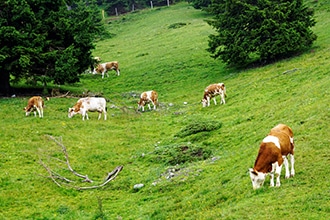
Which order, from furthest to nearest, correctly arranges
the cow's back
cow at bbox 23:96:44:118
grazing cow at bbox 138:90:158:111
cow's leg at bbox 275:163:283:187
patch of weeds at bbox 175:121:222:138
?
grazing cow at bbox 138:90:158:111
cow at bbox 23:96:44:118
patch of weeds at bbox 175:121:222:138
the cow's back
cow's leg at bbox 275:163:283:187

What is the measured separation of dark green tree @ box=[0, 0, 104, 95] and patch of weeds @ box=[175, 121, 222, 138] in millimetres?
12422

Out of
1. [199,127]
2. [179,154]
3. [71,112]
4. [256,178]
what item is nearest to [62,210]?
[179,154]

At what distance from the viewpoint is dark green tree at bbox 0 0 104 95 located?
31.4m

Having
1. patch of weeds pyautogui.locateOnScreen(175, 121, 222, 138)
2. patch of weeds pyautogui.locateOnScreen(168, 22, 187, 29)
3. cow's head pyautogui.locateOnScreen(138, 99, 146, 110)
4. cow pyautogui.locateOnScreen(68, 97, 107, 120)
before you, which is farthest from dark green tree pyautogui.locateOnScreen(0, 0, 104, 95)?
patch of weeds pyautogui.locateOnScreen(168, 22, 187, 29)

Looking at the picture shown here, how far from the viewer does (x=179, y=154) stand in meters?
20.0

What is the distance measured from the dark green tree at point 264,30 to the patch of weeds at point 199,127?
13437mm

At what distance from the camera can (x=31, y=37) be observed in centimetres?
3206

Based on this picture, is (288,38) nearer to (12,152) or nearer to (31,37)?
(31,37)

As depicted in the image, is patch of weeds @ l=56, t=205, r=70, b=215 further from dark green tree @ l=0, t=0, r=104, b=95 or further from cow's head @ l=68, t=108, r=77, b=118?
dark green tree @ l=0, t=0, r=104, b=95

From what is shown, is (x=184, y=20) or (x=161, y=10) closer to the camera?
(x=184, y=20)

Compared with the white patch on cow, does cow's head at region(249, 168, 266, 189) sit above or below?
below

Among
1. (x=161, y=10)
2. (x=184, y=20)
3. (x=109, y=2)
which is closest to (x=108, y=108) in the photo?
(x=184, y=20)

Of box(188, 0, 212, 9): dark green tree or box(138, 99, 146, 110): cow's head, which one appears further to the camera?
box(188, 0, 212, 9): dark green tree

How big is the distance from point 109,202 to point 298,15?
25482mm
